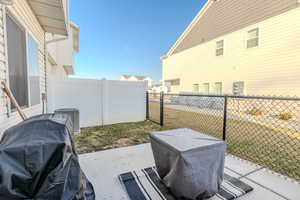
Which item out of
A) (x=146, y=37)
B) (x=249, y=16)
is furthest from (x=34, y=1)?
(x=146, y=37)

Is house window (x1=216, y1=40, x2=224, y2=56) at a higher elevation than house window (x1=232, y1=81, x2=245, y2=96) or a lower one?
higher

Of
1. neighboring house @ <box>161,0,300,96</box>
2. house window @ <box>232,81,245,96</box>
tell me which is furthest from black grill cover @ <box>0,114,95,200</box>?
house window @ <box>232,81,245,96</box>

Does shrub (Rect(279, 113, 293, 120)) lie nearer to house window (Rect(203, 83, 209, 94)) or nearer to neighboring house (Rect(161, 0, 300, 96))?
neighboring house (Rect(161, 0, 300, 96))

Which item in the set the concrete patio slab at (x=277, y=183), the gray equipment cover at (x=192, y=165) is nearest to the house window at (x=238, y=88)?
the concrete patio slab at (x=277, y=183)

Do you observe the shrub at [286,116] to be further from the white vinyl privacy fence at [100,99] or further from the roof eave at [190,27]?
the roof eave at [190,27]

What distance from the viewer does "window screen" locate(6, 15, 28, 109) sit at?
225 centimetres

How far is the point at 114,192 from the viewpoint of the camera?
180cm

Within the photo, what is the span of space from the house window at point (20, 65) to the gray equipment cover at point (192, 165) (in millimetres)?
2491

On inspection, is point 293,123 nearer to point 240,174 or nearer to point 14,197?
point 240,174

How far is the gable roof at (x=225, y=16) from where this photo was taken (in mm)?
6819

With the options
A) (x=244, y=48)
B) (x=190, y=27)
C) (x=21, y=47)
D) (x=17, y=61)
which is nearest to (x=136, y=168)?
(x=17, y=61)

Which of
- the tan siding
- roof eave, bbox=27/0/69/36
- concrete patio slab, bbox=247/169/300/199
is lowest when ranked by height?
concrete patio slab, bbox=247/169/300/199

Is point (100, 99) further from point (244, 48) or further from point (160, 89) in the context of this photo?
point (160, 89)

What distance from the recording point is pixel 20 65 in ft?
8.52
